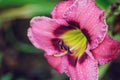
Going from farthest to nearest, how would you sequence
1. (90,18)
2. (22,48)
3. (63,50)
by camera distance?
1. (22,48)
2. (63,50)
3. (90,18)

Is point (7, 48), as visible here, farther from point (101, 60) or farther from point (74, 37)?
point (101, 60)

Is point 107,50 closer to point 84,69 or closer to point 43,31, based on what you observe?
point 84,69

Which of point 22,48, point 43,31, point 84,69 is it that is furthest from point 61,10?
point 22,48

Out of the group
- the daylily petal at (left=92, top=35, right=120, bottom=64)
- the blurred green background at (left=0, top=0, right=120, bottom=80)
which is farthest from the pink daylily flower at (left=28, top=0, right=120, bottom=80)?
the blurred green background at (left=0, top=0, right=120, bottom=80)

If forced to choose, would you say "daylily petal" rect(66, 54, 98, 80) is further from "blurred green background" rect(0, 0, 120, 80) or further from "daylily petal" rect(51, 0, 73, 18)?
"blurred green background" rect(0, 0, 120, 80)

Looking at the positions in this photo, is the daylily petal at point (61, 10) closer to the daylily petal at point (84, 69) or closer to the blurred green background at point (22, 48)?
the daylily petal at point (84, 69)

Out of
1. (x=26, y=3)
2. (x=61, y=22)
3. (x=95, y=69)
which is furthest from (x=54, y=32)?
(x=26, y=3)

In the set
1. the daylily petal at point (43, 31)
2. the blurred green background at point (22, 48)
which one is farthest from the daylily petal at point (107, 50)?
the blurred green background at point (22, 48)
